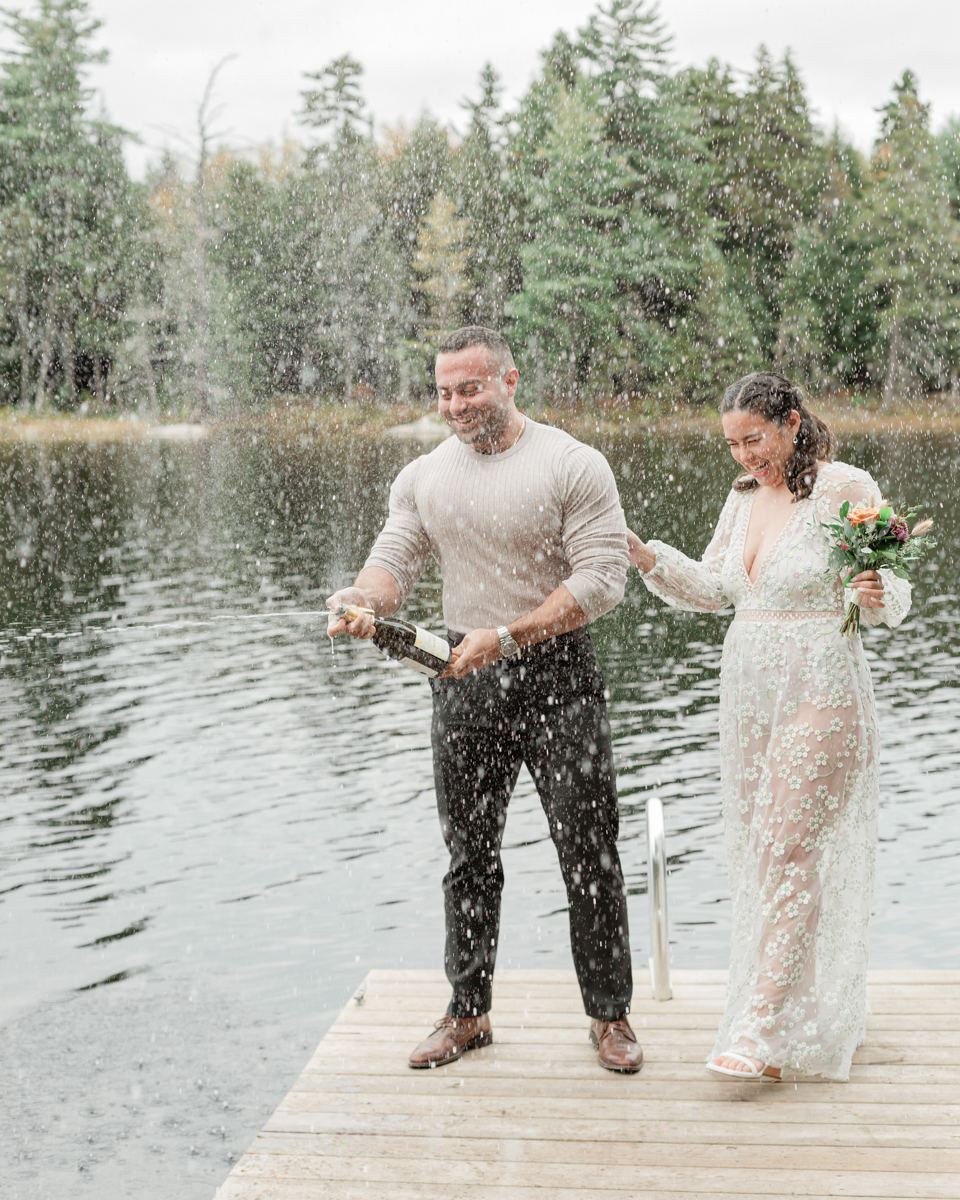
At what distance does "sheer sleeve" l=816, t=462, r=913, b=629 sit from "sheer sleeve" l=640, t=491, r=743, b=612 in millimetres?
Result: 288

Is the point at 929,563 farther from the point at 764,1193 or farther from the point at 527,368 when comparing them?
the point at 527,368

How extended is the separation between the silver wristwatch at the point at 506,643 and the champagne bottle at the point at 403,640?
0.45 feet

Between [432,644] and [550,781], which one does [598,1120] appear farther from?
[432,644]

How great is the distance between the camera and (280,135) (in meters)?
58.0

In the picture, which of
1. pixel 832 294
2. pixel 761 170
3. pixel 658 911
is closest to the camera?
pixel 658 911

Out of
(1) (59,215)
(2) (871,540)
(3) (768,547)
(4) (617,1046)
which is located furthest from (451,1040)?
(1) (59,215)

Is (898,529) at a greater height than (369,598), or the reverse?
(898,529)

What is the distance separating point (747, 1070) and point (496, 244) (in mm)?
49992

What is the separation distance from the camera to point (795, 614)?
13.0ft

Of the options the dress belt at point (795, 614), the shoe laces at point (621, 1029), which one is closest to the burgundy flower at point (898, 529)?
the dress belt at point (795, 614)

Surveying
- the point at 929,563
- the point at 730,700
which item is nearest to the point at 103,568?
the point at 929,563

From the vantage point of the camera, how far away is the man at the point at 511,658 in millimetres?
3787

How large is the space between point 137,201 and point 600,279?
16653mm

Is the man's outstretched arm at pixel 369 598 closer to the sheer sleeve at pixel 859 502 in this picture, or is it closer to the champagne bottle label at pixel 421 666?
the champagne bottle label at pixel 421 666
